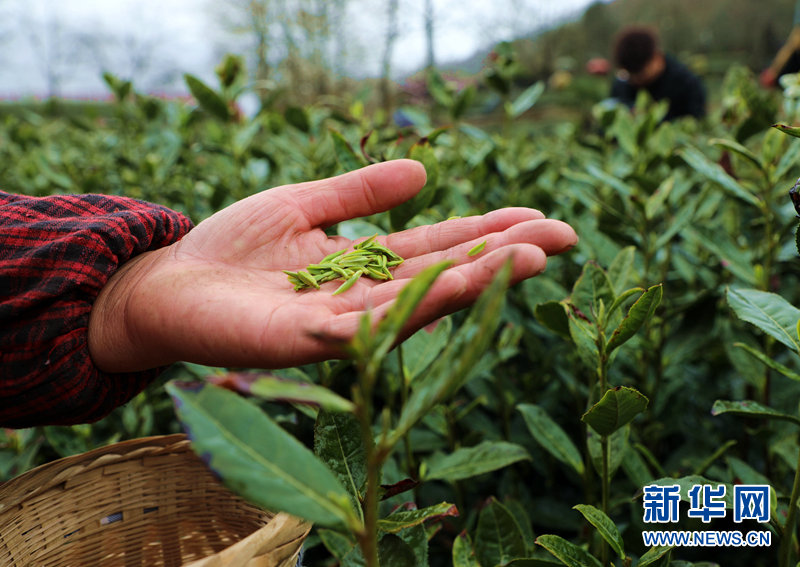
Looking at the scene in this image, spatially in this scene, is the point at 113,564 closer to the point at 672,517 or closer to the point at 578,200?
the point at 672,517

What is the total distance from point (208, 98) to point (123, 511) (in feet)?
4.38

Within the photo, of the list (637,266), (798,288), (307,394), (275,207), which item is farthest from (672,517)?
(798,288)

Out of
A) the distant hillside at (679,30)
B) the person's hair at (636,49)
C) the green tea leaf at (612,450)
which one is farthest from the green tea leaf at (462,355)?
the distant hillside at (679,30)

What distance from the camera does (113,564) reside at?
1.18 m

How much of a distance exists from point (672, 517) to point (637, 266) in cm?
73

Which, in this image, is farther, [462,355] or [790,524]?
[790,524]

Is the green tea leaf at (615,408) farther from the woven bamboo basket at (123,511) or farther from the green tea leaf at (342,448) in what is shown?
the woven bamboo basket at (123,511)

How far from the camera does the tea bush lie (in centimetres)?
61

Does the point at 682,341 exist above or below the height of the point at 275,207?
below

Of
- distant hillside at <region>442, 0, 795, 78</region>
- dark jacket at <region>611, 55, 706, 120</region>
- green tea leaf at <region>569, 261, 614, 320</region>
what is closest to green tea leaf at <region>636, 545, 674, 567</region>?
green tea leaf at <region>569, 261, 614, 320</region>

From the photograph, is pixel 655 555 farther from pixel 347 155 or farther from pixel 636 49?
pixel 636 49

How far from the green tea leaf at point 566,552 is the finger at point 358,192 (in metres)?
0.70

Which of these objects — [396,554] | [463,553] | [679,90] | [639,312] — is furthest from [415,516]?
[679,90]

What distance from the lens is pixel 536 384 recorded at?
177 cm
